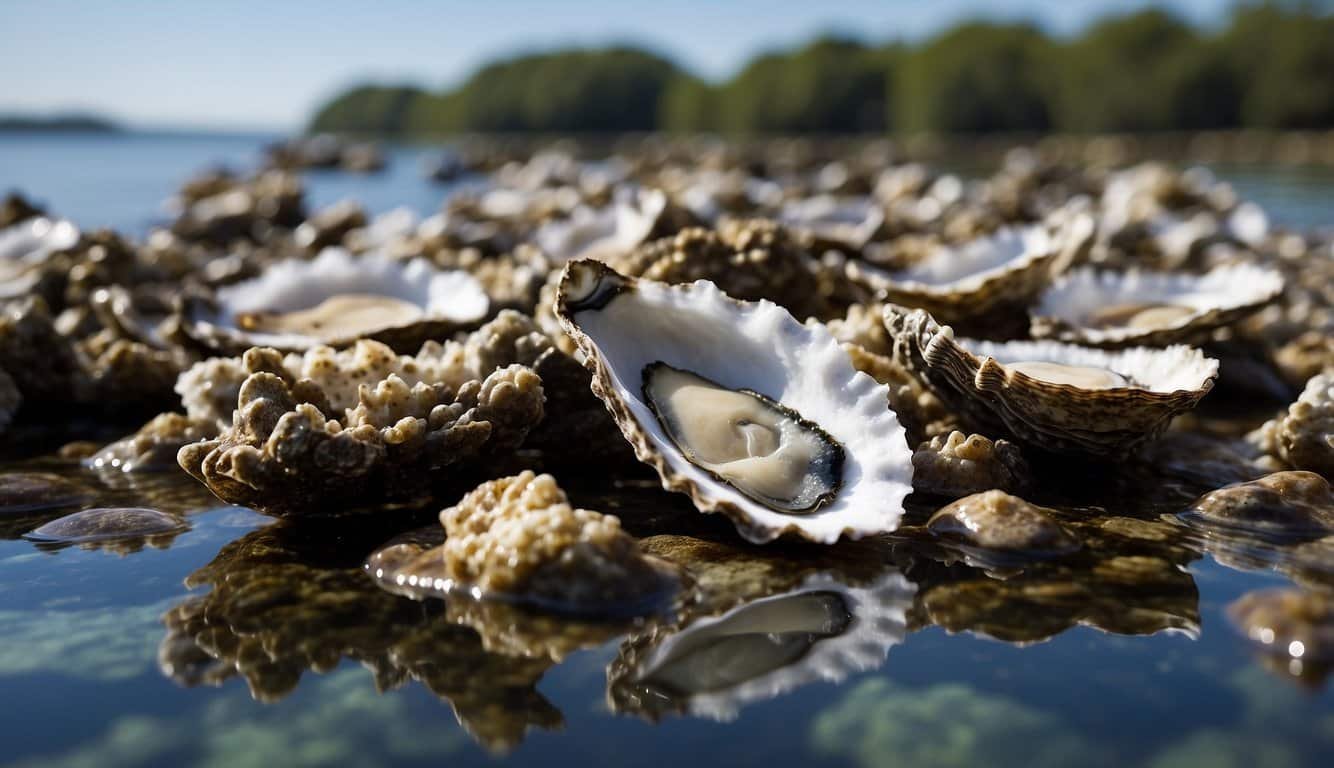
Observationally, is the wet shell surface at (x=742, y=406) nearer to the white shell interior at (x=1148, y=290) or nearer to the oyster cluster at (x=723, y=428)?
the oyster cluster at (x=723, y=428)

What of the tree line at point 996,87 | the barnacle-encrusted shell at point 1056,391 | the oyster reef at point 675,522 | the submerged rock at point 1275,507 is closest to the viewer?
the oyster reef at point 675,522

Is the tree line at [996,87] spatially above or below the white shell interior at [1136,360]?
below

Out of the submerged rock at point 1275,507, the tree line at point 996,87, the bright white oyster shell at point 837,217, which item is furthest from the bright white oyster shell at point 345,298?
the tree line at point 996,87

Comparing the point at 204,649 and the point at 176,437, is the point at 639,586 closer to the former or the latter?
the point at 204,649

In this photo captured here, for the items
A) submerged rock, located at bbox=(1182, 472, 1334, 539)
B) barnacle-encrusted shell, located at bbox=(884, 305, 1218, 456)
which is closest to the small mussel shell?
barnacle-encrusted shell, located at bbox=(884, 305, 1218, 456)

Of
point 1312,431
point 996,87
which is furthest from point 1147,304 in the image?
point 996,87

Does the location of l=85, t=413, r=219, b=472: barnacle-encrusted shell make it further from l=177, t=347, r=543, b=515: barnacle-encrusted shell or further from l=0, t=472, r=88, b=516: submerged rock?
l=177, t=347, r=543, b=515: barnacle-encrusted shell

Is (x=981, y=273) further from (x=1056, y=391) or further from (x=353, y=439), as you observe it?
(x=353, y=439)
